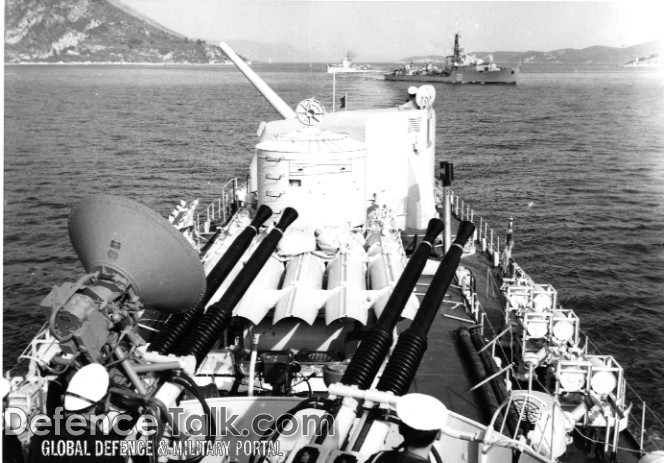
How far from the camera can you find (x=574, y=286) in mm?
27500

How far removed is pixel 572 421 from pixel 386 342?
4466mm

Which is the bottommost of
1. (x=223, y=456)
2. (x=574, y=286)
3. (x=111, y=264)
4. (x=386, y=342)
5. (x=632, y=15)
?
(x=574, y=286)

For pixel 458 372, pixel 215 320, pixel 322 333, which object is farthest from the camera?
pixel 458 372

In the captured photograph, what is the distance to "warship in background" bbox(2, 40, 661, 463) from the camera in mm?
6848

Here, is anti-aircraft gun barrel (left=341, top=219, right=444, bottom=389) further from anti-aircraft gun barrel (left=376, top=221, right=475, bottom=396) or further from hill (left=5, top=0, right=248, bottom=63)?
hill (left=5, top=0, right=248, bottom=63)

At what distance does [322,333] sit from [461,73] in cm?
12144

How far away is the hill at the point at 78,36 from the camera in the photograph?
144 m

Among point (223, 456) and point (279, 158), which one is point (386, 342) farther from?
point (279, 158)

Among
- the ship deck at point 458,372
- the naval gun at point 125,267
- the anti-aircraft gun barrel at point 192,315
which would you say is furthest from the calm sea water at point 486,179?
the naval gun at point 125,267

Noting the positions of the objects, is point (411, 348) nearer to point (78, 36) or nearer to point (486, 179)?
point (486, 179)

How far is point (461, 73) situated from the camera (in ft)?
419

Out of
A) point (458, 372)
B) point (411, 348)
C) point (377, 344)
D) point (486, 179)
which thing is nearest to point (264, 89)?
point (458, 372)

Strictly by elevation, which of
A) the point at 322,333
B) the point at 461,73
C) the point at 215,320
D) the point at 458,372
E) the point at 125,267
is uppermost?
the point at 461,73

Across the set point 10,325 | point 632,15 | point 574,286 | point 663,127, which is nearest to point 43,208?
point 10,325
